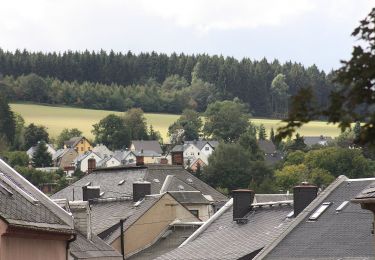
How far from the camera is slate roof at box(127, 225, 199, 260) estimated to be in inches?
2789

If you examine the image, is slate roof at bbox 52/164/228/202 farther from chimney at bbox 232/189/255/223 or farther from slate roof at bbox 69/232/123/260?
slate roof at bbox 69/232/123/260

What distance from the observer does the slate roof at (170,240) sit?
232ft

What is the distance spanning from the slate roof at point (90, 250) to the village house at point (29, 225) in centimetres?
658

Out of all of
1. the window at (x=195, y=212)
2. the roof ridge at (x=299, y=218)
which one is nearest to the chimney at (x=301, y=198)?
the roof ridge at (x=299, y=218)

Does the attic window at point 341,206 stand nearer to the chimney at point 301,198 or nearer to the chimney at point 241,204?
the chimney at point 301,198

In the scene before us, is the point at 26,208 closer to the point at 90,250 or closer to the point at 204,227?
the point at 90,250

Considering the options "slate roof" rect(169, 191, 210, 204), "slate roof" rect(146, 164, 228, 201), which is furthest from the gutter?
"slate roof" rect(146, 164, 228, 201)

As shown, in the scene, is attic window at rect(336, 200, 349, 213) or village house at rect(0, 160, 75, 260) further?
attic window at rect(336, 200, 349, 213)

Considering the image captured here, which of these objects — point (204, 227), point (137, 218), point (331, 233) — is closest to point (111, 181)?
point (137, 218)

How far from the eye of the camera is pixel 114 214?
7519 centimetres

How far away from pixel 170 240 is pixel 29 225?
47002 millimetres

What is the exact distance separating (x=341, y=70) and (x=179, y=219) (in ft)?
207

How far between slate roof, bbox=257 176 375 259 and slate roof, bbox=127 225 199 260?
18.3 meters

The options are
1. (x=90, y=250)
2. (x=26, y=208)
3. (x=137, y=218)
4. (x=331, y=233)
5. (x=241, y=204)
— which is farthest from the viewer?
(x=137, y=218)
